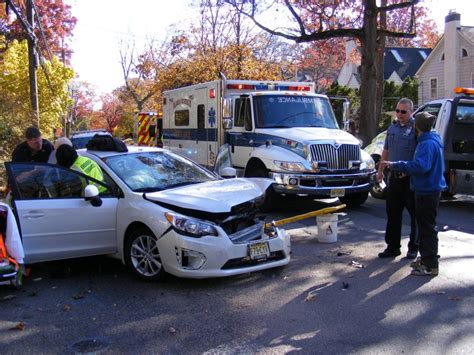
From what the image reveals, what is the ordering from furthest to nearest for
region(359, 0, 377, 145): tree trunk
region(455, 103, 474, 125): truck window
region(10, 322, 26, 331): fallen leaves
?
region(359, 0, 377, 145): tree trunk
region(455, 103, 474, 125): truck window
region(10, 322, 26, 331): fallen leaves

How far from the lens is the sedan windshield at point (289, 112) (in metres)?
10.7

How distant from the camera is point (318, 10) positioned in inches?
739

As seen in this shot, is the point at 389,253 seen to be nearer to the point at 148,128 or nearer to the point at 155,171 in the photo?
the point at 155,171

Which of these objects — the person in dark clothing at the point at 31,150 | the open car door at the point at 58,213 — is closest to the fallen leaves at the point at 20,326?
the open car door at the point at 58,213

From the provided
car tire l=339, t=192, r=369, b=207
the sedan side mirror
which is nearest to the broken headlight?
the sedan side mirror

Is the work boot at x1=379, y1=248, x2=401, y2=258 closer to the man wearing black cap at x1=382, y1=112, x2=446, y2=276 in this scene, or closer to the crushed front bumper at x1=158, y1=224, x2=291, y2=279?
the man wearing black cap at x1=382, y1=112, x2=446, y2=276

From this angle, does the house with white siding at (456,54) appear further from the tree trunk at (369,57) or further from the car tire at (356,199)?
the car tire at (356,199)

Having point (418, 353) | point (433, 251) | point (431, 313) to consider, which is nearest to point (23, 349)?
point (418, 353)

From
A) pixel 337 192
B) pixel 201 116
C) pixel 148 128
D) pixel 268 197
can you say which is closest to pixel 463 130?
pixel 337 192

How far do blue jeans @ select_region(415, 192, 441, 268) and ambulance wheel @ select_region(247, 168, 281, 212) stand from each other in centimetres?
426

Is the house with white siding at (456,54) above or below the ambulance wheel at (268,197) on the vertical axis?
above

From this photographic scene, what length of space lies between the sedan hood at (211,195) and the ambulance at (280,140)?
321cm

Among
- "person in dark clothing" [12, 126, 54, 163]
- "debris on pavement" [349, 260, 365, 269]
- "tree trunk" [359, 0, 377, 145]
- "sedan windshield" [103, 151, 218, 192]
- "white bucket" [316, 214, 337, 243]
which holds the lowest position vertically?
"debris on pavement" [349, 260, 365, 269]

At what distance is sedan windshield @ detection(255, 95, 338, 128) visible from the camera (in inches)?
420
